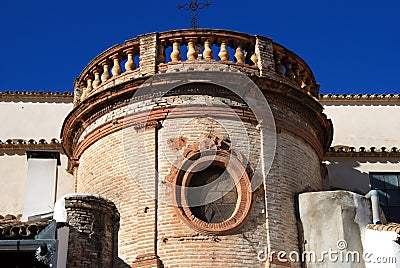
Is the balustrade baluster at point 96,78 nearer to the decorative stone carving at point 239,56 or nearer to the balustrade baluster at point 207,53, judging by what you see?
the balustrade baluster at point 207,53

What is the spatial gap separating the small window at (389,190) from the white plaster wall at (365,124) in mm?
1292

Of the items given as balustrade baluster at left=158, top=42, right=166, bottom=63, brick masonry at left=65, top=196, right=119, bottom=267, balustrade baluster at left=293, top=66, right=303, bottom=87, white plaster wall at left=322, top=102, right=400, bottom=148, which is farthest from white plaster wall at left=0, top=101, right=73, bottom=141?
white plaster wall at left=322, top=102, right=400, bottom=148

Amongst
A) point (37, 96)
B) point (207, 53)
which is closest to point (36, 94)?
point (37, 96)

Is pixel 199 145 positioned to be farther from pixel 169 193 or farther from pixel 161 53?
pixel 161 53

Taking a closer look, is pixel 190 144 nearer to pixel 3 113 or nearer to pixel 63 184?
pixel 63 184

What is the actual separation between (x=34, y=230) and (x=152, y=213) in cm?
282

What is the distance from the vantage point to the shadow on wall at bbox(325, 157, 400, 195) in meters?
19.1

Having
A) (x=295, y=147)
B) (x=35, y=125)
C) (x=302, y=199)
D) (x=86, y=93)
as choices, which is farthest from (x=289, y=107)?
(x=35, y=125)

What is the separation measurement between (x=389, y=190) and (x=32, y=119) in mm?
10065

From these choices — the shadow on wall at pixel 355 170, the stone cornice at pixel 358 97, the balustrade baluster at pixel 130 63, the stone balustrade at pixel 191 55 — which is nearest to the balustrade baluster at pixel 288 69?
the stone balustrade at pixel 191 55

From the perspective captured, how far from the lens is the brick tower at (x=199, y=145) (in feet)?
44.4

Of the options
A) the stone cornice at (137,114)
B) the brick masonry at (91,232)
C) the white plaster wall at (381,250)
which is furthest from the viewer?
the stone cornice at (137,114)

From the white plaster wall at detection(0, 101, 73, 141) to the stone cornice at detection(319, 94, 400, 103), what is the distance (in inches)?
295

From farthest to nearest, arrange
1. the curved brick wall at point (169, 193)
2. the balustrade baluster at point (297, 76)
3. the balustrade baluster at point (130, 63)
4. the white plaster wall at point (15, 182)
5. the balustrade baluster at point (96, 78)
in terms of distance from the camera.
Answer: the white plaster wall at point (15, 182), the balustrade baluster at point (297, 76), the balustrade baluster at point (96, 78), the balustrade baluster at point (130, 63), the curved brick wall at point (169, 193)
